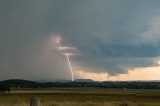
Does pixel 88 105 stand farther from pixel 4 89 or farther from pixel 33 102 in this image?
pixel 4 89

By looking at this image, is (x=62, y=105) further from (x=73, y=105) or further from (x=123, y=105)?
(x=123, y=105)

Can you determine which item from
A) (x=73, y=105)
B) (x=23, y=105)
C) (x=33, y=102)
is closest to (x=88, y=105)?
(x=73, y=105)

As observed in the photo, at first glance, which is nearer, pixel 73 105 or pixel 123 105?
pixel 73 105

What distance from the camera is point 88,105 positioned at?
19.0 meters

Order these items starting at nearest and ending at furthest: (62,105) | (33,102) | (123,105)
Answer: (33,102), (62,105), (123,105)

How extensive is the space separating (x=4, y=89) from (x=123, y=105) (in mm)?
132434

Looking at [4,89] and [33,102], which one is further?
[4,89]

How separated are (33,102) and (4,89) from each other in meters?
142

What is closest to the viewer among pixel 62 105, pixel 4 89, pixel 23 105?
pixel 23 105

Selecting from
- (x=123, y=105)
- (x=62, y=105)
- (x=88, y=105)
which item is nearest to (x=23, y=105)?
(x=62, y=105)

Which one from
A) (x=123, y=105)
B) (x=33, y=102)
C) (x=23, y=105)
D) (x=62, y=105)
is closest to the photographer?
(x=33, y=102)

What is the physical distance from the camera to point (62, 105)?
18.0 meters

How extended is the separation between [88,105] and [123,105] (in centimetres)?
209

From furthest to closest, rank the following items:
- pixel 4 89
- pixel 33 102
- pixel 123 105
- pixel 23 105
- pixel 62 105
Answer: pixel 4 89
pixel 123 105
pixel 62 105
pixel 23 105
pixel 33 102
